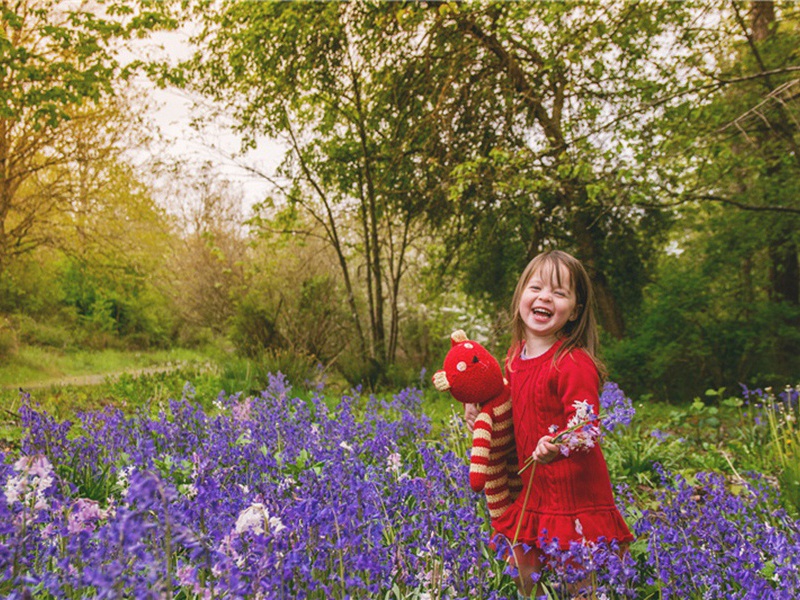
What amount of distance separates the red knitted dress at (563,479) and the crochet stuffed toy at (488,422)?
0.10m

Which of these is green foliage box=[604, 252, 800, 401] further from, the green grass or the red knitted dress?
the green grass

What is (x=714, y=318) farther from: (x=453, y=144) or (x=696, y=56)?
(x=453, y=144)

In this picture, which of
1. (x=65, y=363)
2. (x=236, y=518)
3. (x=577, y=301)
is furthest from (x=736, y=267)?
(x=65, y=363)

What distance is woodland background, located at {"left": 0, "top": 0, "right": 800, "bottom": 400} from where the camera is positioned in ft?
25.5

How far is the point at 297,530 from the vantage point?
5.77 ft

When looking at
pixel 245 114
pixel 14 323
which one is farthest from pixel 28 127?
pixel 14 323

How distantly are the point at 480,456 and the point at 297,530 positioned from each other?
1.06m

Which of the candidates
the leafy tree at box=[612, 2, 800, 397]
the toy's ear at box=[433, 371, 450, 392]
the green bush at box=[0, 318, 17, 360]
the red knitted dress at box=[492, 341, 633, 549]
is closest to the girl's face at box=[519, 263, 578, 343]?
the red knitted dress at box=[492, 341, 633, 549]

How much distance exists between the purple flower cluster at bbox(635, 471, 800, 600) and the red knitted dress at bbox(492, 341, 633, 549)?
21 centimetres

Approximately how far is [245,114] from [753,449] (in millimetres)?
10482

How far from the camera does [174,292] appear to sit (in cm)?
2339

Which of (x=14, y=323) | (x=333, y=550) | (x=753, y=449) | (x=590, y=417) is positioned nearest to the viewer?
(x=333, y=550)

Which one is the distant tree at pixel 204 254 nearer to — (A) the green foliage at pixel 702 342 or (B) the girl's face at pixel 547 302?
(A) the green foliage at pixel 702 342

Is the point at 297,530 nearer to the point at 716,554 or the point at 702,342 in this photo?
the point at 716,554
